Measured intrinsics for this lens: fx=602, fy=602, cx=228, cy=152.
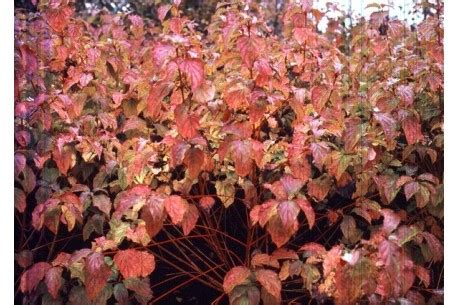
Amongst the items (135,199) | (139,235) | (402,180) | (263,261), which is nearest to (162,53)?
(135,199)

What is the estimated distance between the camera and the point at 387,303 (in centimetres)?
136

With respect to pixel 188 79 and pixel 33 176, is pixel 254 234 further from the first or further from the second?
pixel 33 176

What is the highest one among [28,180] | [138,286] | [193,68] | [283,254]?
[193,68]

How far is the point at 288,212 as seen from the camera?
1317 mm

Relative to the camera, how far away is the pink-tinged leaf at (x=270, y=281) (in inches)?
54.4

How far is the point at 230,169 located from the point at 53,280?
0.50 m

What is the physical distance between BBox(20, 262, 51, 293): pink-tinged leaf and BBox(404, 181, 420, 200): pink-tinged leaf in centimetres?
88

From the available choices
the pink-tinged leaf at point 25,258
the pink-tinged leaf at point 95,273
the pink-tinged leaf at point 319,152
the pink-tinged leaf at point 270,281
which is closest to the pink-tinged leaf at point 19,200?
the pink-tinged leaf at point 25,258

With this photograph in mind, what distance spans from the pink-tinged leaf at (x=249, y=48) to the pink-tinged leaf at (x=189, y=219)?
0.37 m

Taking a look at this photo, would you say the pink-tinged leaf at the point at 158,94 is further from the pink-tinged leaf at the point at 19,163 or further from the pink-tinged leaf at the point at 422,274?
the pink-tinged leaf at the point at 422,274

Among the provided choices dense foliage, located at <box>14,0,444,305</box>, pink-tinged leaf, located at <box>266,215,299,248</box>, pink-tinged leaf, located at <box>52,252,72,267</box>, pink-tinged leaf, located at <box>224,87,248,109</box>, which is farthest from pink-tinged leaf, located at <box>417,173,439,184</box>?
pink-tinged leaf, located at <box>52,252,72,267</box>

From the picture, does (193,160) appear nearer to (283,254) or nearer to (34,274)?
(283,254)

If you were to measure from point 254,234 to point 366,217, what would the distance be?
1.01ft

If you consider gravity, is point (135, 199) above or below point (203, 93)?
below
